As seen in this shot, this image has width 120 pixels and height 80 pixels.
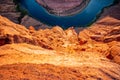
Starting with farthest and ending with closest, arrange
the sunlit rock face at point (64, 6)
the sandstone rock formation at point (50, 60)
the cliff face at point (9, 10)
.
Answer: the cliff face at point (9, 10) < the sunlit rock face at point (64, 6) < the sandstone rock formation at point (50, 60)

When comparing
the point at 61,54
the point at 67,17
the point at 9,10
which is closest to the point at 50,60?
the point at 61,54

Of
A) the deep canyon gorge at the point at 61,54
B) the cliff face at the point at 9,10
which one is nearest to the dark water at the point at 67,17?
the deep canyon gorge at the point at 61,54

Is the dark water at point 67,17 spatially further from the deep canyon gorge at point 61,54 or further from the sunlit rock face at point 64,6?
the deep canyon gorge at point 61,54

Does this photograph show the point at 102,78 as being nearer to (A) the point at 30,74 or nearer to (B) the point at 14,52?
(A) the point at 30,74

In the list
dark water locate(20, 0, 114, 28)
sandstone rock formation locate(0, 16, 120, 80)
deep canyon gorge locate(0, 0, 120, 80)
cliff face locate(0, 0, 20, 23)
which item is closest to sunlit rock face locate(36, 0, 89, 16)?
dark water locate(20, 0, 114, 28)

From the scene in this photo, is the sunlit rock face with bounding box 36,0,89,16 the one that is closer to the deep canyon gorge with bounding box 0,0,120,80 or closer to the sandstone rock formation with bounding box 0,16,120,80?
the deep canyon gorge with bounding box 0,0,120,80
